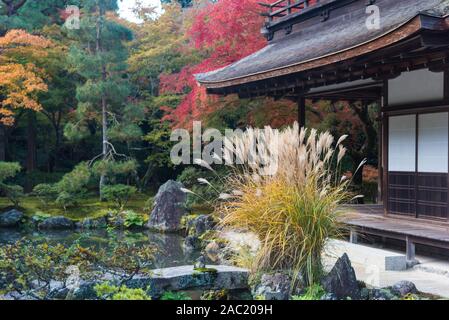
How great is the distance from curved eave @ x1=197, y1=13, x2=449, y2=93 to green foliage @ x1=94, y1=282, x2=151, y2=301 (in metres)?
3.64

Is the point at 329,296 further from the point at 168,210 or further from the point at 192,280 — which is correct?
the point at 168,210

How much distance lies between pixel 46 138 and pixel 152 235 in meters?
8.57

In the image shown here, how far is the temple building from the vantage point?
209 inches

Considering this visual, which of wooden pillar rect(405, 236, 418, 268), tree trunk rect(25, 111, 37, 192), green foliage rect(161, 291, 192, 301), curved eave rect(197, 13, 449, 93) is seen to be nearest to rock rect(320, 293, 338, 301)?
green foliage rect(161, 291, 192, 301)

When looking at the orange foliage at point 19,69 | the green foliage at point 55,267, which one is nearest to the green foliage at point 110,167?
the orange foliage at point 19,69

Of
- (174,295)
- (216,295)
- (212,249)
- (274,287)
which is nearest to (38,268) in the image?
(174,295)

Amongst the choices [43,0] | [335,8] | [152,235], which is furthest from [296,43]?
[43,0]

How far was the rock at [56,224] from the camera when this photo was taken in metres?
10.6

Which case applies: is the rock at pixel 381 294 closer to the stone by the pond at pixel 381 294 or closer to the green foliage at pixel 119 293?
the stone by the pond at pixel 381 294

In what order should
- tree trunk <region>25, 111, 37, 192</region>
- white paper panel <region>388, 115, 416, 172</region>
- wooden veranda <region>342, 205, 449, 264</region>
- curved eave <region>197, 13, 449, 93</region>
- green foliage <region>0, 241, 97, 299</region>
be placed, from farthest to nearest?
tree trunk <region>25, 111, 37, 192</region> < white paper panel <region>388, 115, 416, 172</region> < wooden veranda <region>342, 205, 449, 264</region> < curved eave <region>197, 13, 449, 93</region> < green foliage <region>0, 241, 97, 299</region>

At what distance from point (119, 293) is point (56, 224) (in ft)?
26.1

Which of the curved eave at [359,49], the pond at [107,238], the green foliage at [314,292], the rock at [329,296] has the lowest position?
the pond at [107,238]

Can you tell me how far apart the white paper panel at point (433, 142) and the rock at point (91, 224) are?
23.2ft

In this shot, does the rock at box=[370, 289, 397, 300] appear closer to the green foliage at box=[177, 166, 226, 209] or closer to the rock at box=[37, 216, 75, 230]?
the green foliage at box=[177, 166, 226, 209]
